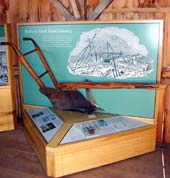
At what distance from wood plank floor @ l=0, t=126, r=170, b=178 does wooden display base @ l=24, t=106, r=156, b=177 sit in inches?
2.6

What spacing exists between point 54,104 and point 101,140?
826 millimetres

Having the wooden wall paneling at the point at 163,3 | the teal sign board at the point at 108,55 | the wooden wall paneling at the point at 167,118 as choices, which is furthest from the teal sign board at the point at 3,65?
the wooden wall paneling at the point at 167,118

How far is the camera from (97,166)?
107 inches

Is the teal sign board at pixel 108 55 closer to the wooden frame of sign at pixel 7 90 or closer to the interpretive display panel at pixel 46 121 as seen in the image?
the wooden frame of sign at pixel 7 90

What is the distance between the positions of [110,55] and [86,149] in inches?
42.9

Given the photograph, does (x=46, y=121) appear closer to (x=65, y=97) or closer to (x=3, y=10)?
(x=65, y=97)

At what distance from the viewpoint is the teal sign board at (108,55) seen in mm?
2875

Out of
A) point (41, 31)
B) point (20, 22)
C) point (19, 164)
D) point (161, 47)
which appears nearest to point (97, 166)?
point (19, 164)

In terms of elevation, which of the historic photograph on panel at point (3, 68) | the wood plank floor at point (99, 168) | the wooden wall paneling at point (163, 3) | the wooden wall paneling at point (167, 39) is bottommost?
the wood plank floor at point (99, 168)

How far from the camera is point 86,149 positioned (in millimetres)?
2596

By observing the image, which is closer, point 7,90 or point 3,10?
point 7,90

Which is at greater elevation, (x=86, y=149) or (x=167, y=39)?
(x=167, y=39)

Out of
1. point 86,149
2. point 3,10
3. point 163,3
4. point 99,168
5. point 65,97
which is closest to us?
point 86,149

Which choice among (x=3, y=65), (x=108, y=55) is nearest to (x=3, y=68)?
(x=3, y=65)
